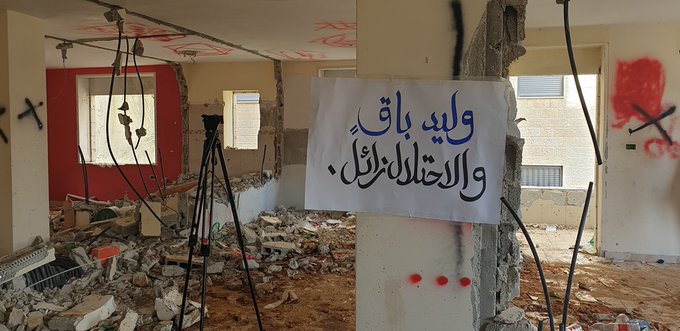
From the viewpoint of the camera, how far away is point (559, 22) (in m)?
5.24

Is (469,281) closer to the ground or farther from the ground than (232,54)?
closer to the ground

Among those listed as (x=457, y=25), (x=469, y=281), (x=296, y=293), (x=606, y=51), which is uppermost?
(x=606, y=51)

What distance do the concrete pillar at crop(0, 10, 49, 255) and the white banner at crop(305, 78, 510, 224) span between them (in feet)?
12.6

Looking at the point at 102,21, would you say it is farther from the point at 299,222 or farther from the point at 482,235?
the point at 482,235

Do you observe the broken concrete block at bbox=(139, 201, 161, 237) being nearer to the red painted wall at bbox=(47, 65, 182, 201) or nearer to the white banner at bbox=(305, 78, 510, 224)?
the red painted wall at bbox=(47, 65, 182, 201)

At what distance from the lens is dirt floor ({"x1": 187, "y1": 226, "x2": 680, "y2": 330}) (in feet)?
12.2

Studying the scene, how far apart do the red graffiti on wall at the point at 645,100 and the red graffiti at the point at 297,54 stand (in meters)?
3.89

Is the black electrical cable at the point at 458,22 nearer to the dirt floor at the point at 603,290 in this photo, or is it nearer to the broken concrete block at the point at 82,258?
the dirt floor at the point at 603,290

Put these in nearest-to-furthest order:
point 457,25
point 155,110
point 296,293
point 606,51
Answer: point 457,25 → point 296,293 → point 606,51 → point 155,110

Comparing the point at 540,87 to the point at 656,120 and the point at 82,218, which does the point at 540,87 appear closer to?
the point at 656,120

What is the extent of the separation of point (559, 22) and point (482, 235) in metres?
4.33

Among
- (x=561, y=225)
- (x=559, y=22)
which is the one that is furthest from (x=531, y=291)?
(x=561, y=225)

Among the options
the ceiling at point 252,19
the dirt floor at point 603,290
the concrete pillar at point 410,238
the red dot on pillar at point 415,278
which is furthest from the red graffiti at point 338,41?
the red dot on pillar at point 415,278

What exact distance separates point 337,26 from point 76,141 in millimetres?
6127
